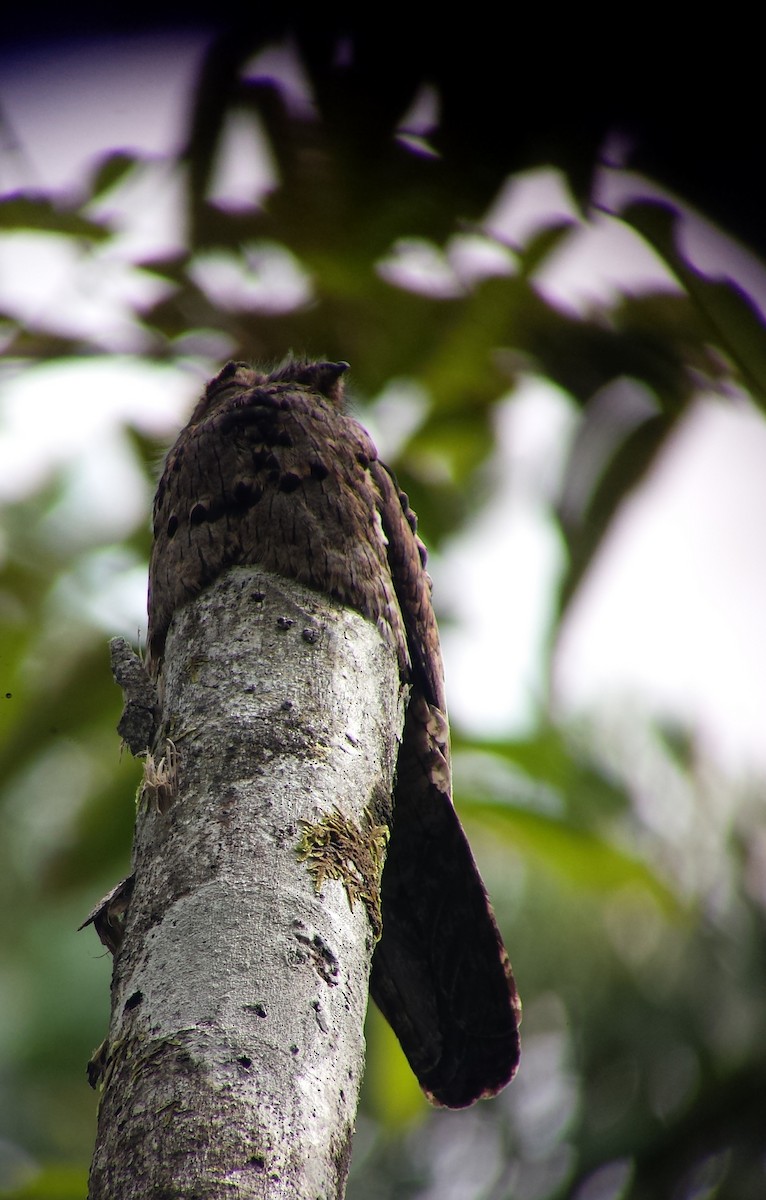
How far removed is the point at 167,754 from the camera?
166 centimetres

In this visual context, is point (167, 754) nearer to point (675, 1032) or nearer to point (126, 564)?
point (126, 564)

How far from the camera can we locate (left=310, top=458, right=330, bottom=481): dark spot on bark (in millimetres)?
1997

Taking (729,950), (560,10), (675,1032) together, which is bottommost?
(675,1032)

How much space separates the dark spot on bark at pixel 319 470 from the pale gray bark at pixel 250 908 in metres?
0.25

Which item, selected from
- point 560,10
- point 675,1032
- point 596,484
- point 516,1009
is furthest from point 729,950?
point 560,10

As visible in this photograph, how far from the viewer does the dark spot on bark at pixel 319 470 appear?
200 cm

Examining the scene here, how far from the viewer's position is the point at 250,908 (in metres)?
1.44

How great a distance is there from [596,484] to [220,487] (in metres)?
1.72

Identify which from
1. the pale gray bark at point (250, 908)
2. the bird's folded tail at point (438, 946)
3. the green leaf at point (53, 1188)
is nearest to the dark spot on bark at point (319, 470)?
the pale gray bark at point (250, 908)

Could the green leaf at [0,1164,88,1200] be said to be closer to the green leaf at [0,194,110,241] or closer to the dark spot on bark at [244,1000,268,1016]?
the dark spot on bark at [244,1000,268,1016]

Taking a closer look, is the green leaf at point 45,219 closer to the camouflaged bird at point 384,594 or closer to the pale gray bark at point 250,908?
the camouflaged bird at point 384,594

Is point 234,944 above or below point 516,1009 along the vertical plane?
above

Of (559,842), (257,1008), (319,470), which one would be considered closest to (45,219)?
(319,470)

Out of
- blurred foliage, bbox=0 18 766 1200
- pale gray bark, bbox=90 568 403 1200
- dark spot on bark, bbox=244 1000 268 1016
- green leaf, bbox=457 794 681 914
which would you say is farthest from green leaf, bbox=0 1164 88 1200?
dark spot on bark, bbox=244 1000 268 1016
